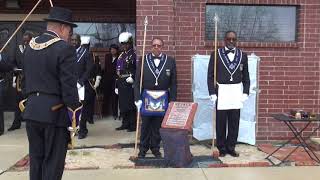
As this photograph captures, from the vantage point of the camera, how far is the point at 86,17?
11.6 metres

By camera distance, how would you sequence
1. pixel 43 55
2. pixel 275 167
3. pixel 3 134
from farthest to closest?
pixel 3 134, pixel 275 167, pixel 43 55

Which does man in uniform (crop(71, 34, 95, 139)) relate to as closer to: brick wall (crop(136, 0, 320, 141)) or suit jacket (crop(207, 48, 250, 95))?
brick wall (crop(136, 0, 320, 141))

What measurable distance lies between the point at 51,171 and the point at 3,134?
5172mm

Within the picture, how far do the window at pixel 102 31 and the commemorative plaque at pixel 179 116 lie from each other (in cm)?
451

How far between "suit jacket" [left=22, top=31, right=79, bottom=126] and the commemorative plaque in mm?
2539

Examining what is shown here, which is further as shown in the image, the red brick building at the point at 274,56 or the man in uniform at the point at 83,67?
the man in uniform at the point at 83,67

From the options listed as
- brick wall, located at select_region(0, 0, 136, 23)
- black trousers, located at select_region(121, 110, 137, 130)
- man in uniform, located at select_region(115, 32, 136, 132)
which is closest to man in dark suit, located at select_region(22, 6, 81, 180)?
man in uniform, located at select_region(115, 32, 136, 132)

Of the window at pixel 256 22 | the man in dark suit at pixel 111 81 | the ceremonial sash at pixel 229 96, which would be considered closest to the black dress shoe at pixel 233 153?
the ceremonial sash at pixel 229 96

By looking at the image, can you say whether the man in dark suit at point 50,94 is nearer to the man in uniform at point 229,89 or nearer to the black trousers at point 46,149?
the black trousers at point 46,149

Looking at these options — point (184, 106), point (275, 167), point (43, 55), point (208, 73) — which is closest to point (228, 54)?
point (208, 73)

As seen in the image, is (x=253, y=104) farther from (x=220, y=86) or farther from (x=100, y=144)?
(x=100, y=144)

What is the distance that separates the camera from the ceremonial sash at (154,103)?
761 centimetres

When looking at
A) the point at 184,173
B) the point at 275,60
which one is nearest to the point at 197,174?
the point at 184,173

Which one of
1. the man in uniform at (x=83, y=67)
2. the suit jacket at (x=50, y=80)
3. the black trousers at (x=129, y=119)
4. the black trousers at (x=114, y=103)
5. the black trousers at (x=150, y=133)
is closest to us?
the suit jacket at (x=50, y=80)
